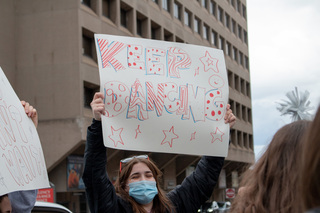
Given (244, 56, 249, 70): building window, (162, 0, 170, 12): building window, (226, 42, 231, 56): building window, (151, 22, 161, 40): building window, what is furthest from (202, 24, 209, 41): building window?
(244, 56, 249, 70): building window

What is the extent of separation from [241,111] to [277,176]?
1754 inches

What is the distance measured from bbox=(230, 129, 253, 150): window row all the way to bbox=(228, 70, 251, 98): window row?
161 inches

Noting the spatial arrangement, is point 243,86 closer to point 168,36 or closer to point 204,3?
point 204,3

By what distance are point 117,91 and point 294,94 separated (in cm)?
4953

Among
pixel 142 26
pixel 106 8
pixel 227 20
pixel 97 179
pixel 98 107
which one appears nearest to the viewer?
pixel 97 179

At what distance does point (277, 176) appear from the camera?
6.03 feet

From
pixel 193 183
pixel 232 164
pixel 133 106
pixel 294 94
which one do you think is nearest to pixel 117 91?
pixel 133 106

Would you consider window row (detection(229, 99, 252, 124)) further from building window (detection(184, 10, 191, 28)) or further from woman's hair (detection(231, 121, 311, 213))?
woman's hair (detection(231, 121, 311, 213))

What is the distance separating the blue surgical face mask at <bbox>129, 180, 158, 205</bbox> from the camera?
3.18 m

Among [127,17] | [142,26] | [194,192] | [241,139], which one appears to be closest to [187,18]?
[142,26]

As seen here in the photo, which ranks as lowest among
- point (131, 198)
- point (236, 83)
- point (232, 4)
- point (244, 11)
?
point (131, 198)

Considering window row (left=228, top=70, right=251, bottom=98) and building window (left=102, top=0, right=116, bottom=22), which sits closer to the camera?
building window (left=102, top=0, right=116, bottom=22)

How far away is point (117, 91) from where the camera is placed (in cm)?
343

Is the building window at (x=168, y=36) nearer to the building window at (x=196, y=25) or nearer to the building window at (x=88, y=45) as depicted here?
the building window at (x=196, y=25)
